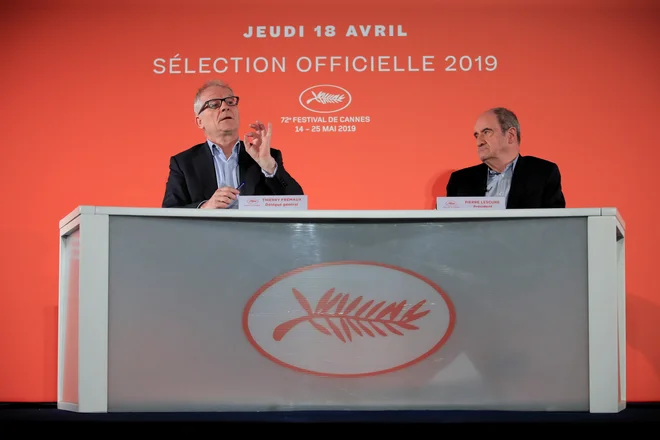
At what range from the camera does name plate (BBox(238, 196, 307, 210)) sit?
95.0 inches

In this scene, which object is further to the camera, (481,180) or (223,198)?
(481,180)

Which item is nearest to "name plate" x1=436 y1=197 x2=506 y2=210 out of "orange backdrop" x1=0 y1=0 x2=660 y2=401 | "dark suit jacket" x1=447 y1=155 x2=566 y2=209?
"dark suit jacket" x1=447 y1=155 x2=566 y2=209

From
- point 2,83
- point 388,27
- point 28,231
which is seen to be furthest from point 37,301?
point 388,27

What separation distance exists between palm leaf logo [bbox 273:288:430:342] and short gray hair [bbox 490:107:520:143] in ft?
6.30

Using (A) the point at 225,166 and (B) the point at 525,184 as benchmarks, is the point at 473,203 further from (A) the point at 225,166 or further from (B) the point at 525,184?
(A) the point at 225,166

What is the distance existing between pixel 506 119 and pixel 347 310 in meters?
2.06

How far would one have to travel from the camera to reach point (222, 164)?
12.9 feet

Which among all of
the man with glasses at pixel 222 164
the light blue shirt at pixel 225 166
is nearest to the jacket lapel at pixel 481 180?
the man with glasses at pixel 222 164

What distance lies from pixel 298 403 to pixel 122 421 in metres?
0.48

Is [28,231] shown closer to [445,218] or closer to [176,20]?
[176,20]

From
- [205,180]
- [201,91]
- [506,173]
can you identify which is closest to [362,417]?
[205,180]

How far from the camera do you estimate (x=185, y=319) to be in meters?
2.33

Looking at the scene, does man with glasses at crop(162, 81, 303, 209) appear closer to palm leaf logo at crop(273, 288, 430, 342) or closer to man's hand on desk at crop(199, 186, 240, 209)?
man's hand on desk at crop(199, 186, 240, 209)

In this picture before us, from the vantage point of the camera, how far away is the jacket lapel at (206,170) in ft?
12.5
